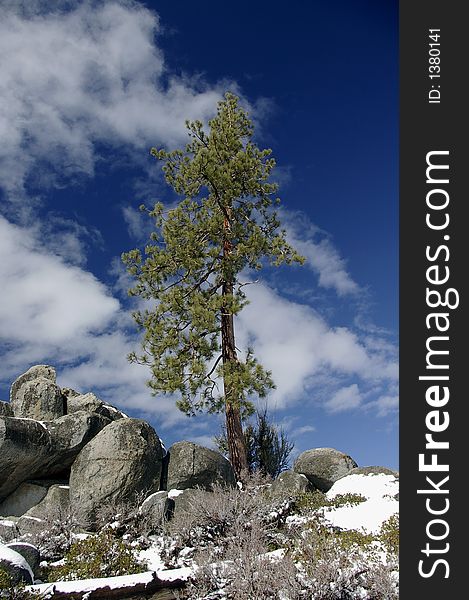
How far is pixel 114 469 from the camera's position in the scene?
13.2 m

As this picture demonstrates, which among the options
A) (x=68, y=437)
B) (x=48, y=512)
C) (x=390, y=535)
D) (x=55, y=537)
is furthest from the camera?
(x=68, y=437)

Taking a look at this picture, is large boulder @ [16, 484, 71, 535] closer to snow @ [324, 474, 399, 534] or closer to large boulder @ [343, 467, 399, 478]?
snow @ [324, 474, 399, 534]

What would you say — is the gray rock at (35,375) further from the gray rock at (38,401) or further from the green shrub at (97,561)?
the green shrub at (97,561)

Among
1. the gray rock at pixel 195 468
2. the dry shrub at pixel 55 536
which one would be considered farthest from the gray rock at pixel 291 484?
the dry shrub at pixel 55 536

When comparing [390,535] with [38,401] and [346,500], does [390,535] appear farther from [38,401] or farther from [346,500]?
[38,401]

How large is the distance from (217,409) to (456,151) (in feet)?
43.8

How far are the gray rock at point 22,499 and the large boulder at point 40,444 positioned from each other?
15 cm

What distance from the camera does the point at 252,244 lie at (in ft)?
60.4

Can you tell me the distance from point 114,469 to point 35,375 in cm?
484

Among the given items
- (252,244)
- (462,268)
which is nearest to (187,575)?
(462,268)

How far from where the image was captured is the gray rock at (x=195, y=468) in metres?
14.0

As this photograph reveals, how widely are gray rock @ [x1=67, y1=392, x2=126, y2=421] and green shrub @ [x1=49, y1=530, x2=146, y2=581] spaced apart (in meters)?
5.59

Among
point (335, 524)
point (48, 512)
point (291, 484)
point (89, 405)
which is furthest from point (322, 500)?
point (48, 512)

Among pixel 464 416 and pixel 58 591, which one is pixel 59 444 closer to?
pixel 58 591
